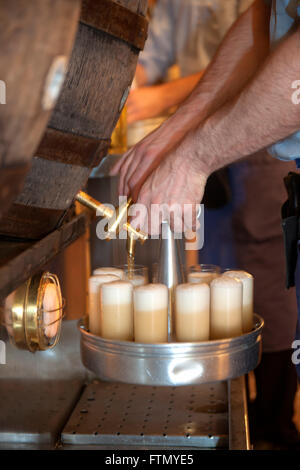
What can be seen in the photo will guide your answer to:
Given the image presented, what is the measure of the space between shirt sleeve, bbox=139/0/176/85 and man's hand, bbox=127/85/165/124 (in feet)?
0.97

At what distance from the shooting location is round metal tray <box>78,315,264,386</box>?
1.02 metres

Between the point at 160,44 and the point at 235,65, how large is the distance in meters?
2.11

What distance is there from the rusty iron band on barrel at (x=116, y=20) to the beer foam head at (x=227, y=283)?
0.57 metres

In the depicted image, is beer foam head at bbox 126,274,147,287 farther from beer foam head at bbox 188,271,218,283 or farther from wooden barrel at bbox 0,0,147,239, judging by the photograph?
wooden barrel at bbox 0,0,147,239

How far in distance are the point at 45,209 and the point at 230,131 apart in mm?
404

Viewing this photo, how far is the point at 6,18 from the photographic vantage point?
0.34 m

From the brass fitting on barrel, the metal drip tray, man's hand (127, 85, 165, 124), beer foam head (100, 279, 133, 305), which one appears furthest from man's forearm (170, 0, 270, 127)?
man's hand (127, 85, 165, 124)

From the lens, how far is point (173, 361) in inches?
39.9

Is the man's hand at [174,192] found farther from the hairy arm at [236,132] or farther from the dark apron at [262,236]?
the dark apron at [262,236]

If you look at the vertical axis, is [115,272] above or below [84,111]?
below

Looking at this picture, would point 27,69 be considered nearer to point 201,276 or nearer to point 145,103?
point 201,276

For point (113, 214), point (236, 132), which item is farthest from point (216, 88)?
point (113, 214)

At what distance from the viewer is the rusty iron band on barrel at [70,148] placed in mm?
763

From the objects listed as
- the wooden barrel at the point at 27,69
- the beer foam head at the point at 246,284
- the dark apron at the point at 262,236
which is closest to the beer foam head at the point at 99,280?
the beer foam head at the point at 246,284
